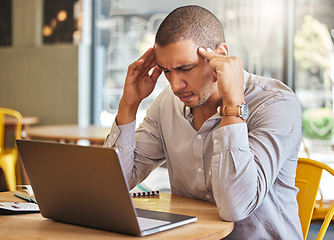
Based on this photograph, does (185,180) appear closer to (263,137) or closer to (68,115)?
(263,137)

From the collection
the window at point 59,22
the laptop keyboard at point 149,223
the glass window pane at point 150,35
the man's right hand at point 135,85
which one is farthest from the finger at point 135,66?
the window at point 59,22

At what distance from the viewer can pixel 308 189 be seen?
69.7 inches

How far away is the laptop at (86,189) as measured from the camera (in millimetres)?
1094

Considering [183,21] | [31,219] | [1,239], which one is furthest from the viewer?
[183,21]

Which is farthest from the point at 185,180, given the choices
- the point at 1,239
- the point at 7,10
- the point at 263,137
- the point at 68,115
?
the point at 7,10

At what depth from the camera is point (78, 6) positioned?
19.9 feet

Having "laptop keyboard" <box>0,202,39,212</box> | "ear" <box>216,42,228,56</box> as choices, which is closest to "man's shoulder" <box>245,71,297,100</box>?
"ear" <box>216,42,228,56</box>

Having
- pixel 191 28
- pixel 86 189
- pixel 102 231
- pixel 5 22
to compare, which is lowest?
pixel 102 231

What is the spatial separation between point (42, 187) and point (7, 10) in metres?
5.74

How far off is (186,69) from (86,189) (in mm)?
536

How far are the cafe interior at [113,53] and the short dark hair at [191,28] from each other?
328 centimetres

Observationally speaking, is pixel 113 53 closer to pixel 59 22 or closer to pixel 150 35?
pixel 150 35

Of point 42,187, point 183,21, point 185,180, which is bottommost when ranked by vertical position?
point 185,180

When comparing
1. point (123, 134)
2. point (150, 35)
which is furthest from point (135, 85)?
point (150, 35)
